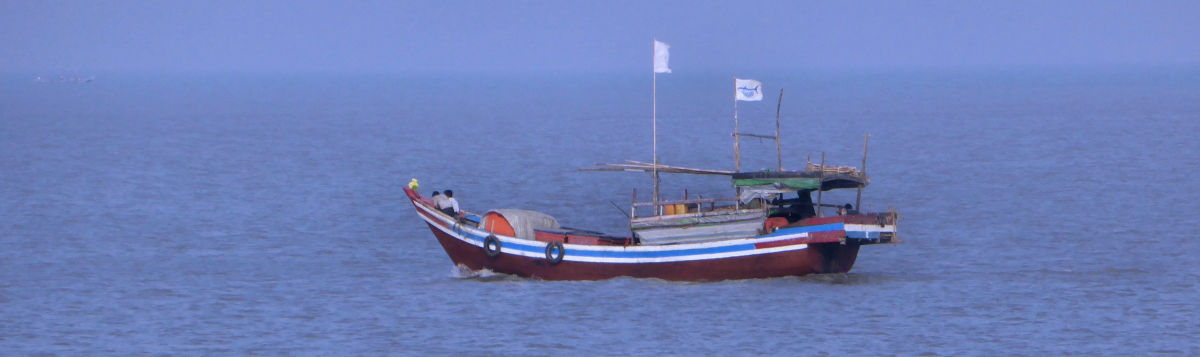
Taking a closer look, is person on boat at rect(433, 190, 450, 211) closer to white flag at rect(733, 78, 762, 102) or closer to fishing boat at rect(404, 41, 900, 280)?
fishing boat at rect(404, 41, 900, 280)

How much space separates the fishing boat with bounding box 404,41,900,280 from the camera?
4516cm

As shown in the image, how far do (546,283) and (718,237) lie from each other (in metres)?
5.20

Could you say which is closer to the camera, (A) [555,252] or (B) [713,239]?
(B) [713,239]

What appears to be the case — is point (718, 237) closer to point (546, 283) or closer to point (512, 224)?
point (546, 283)

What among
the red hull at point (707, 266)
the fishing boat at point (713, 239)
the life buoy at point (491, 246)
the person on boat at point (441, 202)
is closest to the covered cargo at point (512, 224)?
the fishing boat at point (713, 239)

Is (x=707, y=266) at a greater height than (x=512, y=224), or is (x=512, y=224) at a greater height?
(x=512, y=224)

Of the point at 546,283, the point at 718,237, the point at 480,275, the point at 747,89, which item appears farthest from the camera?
the point at 480,275

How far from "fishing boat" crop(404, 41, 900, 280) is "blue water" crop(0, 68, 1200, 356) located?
0.65m

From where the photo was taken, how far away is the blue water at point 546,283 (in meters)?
41.9

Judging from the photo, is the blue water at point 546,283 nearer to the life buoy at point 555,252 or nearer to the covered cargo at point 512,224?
the life buoy at point 555,252

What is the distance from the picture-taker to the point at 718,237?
46.2m

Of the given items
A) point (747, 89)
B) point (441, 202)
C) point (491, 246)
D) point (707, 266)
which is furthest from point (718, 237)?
point (441, 202)

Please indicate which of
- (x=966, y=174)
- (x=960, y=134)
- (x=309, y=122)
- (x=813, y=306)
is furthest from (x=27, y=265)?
(x=309, y=122)

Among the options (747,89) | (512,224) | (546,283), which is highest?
(747,89)
